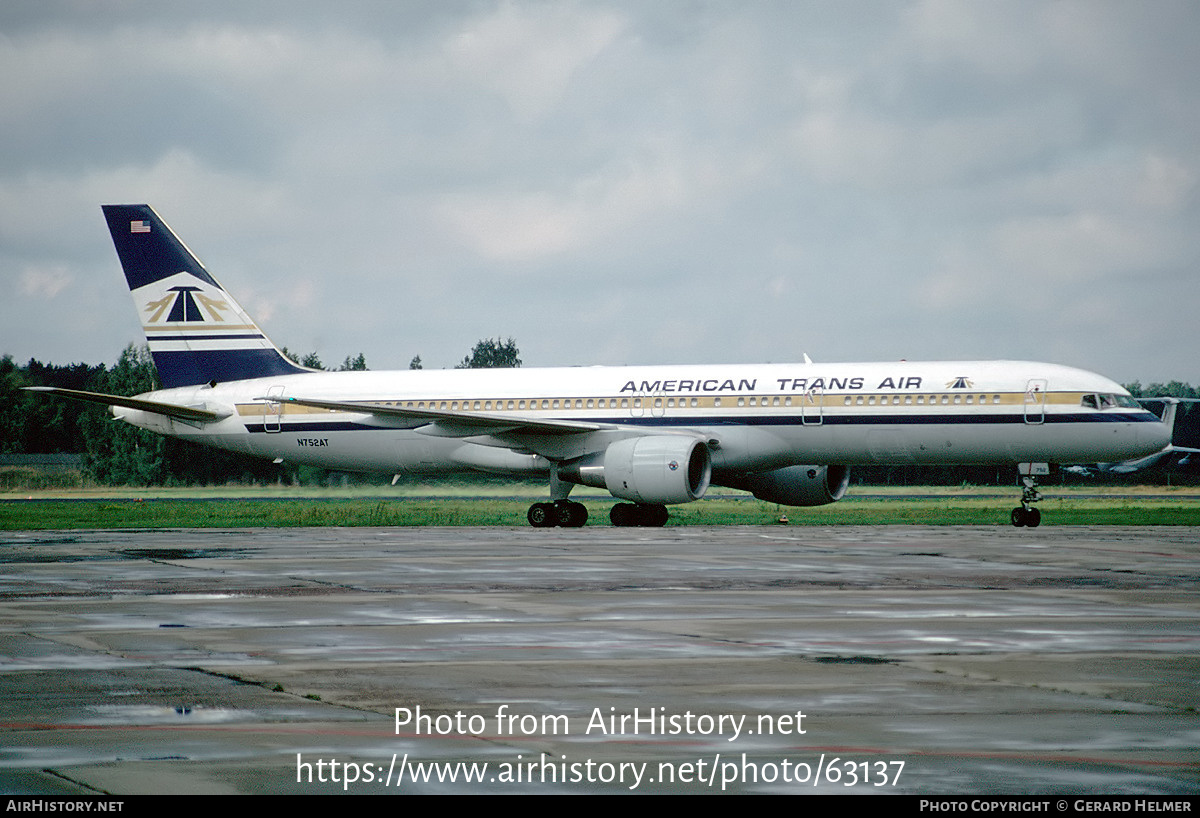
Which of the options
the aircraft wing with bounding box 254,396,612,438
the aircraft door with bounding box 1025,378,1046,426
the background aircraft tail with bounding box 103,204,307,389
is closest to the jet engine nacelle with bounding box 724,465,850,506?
the aircraft wing with bounding box 254,396,612,438

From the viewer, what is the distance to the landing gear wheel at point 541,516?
33.9m

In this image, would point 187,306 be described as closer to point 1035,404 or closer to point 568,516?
point 568,516

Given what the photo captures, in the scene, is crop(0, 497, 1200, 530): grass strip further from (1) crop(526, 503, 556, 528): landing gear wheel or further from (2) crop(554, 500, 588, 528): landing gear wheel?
(2) crop(554, 500, 588, 528): landing gear wheel

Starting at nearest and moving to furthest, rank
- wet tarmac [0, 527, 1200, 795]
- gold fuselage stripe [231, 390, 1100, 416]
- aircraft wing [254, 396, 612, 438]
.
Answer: wet tarmac [0, 527, 1200, 795]
gold fuselage stripe [231, 390, 1100, 416]
aircraft wing [254, 396, 612, 438]

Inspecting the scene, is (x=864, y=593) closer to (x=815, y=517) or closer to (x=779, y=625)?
(x=779, y=625)

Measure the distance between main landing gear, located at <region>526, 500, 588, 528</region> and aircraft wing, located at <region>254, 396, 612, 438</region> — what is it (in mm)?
1867

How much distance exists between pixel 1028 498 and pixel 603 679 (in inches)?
→ 964

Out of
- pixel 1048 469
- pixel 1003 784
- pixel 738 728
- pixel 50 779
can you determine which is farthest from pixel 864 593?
pixel 1048 469

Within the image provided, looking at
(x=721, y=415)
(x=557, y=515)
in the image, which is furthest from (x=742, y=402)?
(x=557, y=515)

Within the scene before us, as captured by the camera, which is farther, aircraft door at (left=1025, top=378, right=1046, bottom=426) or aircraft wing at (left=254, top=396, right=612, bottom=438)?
aircraft wing at (left=254, top=396, right=612, bottom=438)

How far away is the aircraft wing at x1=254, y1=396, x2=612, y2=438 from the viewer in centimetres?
3266

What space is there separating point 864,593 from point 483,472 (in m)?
22.1

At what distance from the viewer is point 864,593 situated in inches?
603

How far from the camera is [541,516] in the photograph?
33.9 m
